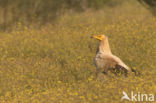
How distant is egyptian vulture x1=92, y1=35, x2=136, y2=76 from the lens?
6.56 meters

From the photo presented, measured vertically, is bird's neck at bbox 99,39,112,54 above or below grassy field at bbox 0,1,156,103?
above

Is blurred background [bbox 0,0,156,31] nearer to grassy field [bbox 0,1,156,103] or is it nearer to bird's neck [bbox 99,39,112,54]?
grassy field [bbox 0,1,156,103]

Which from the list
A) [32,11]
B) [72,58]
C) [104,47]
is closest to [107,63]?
[104,47]

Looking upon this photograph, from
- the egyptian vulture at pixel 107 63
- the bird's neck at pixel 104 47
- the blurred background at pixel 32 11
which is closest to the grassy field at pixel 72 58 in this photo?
the egyptian vulture at pixel 107 63

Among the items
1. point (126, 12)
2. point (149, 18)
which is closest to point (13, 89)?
point (149, 18)

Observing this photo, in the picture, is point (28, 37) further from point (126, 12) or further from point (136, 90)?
point (136, 90)

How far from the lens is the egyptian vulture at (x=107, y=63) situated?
21.5ft

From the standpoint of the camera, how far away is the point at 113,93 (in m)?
5.46

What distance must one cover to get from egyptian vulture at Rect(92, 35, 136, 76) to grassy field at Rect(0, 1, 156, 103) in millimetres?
262

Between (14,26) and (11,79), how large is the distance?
4.75 m

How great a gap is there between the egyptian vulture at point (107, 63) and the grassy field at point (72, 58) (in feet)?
0.86

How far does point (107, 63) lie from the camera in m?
6.75

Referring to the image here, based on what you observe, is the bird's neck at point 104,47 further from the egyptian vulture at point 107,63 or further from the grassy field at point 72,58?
the grassy field at point 72,58

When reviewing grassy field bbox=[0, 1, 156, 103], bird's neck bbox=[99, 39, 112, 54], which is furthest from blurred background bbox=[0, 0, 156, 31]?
bird's neck bbox=[99, 39, 112, 54]
